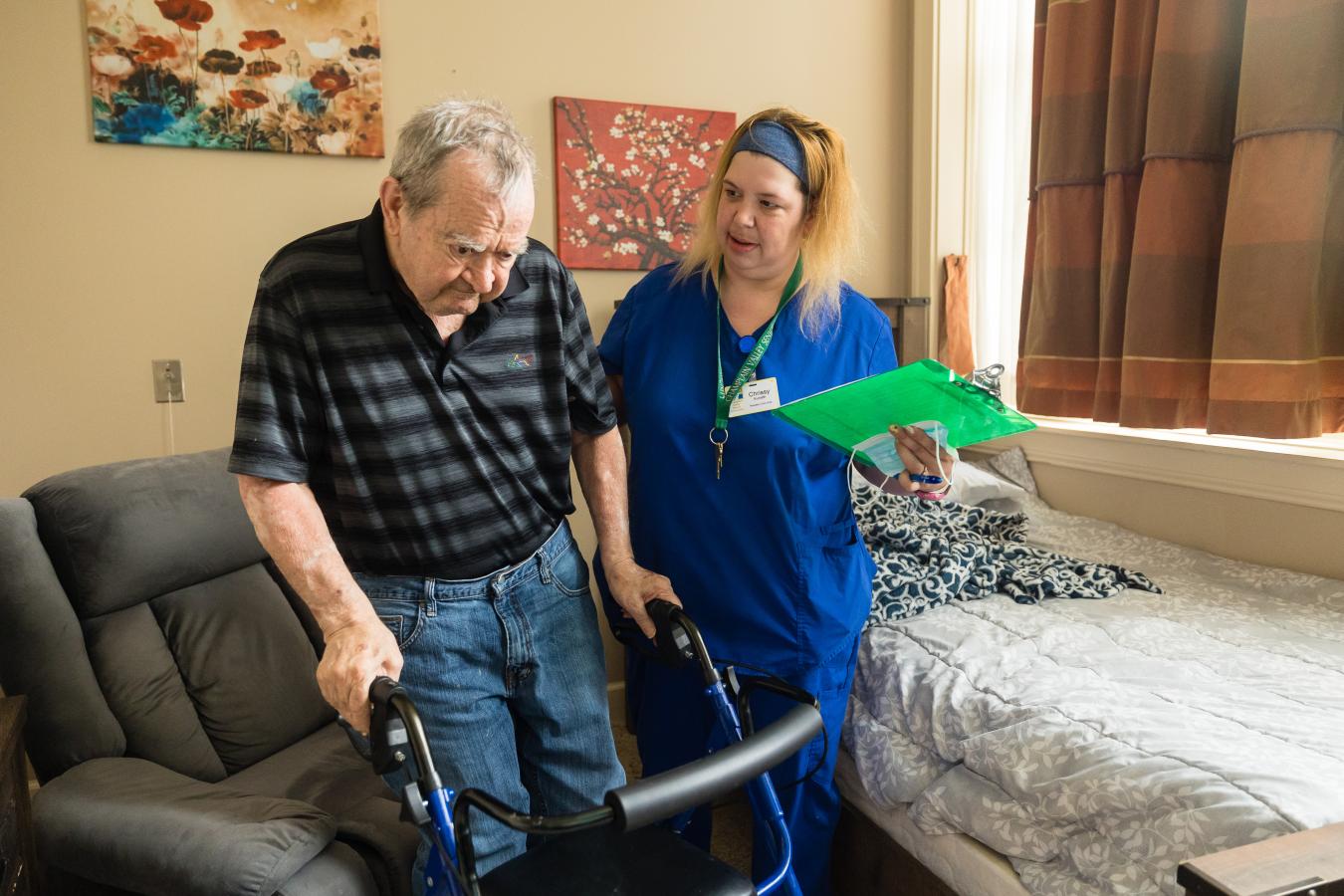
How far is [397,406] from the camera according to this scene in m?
1.17

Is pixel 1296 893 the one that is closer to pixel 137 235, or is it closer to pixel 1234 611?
pixel 1234 611

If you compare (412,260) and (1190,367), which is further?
(1190,367)

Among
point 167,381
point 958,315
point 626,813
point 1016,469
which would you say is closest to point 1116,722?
point 626,813

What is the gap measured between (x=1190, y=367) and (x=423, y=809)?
6.60ft

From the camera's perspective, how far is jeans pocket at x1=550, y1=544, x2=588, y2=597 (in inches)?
52.9

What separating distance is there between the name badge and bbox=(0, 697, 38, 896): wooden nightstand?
1.13 meters

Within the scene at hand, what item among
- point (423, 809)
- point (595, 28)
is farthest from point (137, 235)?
point (423, 809)

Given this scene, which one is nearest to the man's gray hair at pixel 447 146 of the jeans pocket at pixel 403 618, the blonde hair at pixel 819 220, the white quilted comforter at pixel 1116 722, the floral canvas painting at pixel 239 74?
the jeans pocket at pixel 403 618

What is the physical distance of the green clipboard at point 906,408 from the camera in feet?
4.29

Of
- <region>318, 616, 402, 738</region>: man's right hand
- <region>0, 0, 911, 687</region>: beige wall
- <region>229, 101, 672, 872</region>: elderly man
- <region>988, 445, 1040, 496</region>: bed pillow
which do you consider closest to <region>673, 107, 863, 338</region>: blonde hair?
<region>229, 101, 672, 872</region>: elderly man

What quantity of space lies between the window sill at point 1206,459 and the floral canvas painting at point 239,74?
80.7 inches

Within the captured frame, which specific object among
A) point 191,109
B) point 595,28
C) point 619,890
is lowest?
point 619,890

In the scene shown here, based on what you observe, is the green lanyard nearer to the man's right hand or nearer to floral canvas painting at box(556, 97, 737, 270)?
the man's right hand

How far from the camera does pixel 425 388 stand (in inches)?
46.9
